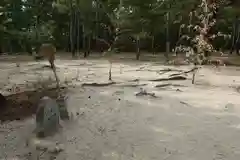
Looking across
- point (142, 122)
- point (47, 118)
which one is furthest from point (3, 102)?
point (142, 122)

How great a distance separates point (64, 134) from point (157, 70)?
5.21 meters

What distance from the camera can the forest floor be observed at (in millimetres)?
4125

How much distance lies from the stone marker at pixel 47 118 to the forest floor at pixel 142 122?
0.15 m

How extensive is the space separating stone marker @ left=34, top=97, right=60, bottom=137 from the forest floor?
0.49 ft

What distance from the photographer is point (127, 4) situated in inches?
489

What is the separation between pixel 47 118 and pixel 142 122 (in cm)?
139

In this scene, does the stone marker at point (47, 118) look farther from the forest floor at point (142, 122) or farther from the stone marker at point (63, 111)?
the stone marker at point (63, 111)

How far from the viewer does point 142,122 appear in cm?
498

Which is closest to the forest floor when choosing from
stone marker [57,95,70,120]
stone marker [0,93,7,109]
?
stone marker [57,95,70,120]

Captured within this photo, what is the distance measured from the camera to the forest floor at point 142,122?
162 inches

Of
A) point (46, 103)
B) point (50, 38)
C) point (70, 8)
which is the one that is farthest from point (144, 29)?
point (46, 103)

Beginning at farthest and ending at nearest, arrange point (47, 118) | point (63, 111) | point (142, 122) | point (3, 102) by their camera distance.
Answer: point (3, 102), point (63, 111), point (142, 122), point (47, 118)

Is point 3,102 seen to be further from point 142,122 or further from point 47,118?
point 142,122

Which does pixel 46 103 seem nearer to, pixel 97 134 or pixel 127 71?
pixel 97 134
